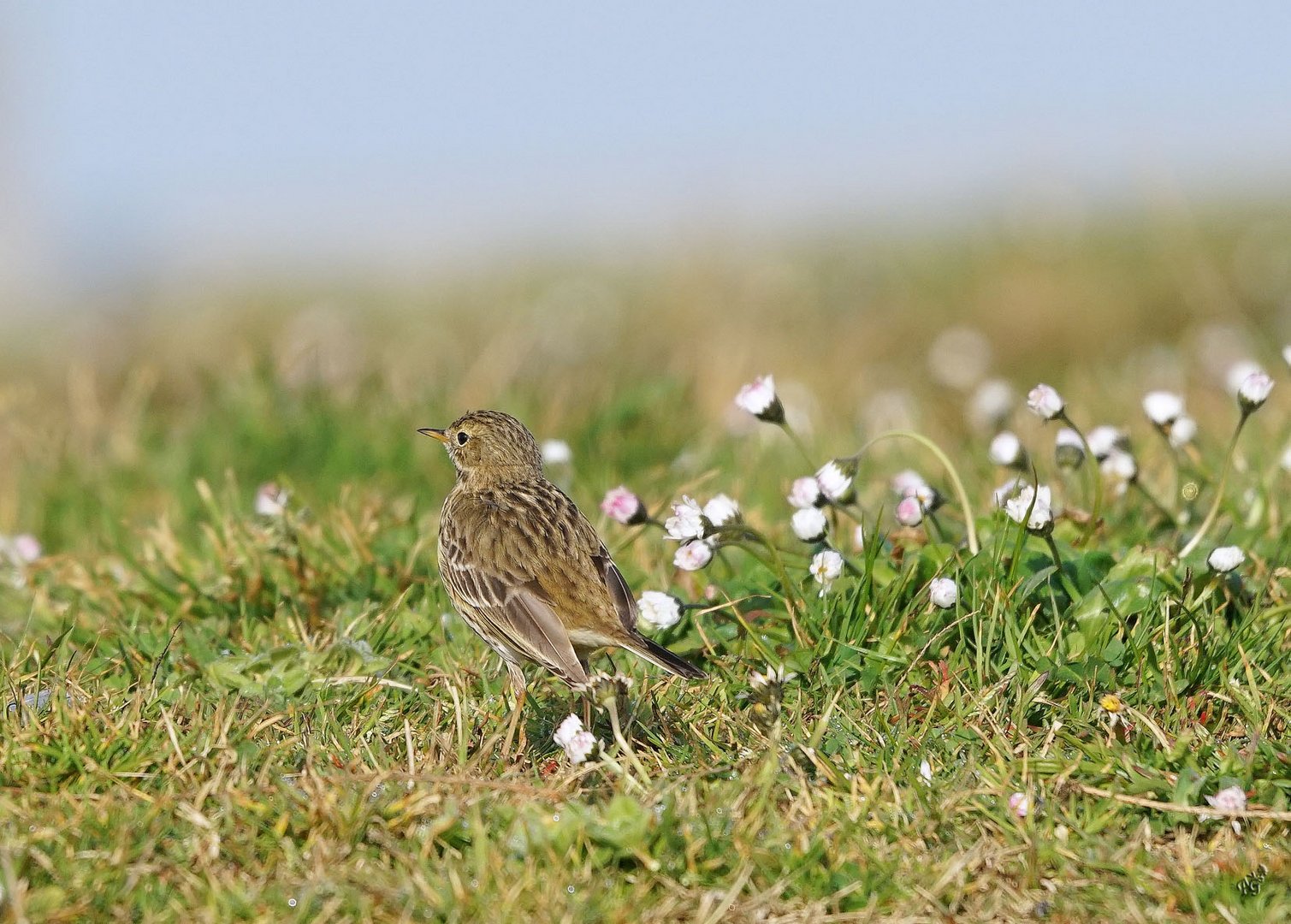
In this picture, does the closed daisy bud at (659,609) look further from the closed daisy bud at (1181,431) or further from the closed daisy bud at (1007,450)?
the closed daisy bud at (1181,431)

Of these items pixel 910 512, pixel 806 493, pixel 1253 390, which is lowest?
pixel 910 512

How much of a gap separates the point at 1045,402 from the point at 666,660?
1.80 metres

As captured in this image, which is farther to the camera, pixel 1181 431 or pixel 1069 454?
pixel 1181 431

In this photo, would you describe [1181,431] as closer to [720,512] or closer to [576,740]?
[720,512]

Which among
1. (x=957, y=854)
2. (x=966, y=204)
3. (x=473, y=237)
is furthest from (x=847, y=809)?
(x=473, y=237)

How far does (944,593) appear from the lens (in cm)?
514

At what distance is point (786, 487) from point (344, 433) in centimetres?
266

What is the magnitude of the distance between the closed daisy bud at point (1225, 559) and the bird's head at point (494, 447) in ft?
8.46

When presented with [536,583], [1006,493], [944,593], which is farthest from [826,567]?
[536,583]

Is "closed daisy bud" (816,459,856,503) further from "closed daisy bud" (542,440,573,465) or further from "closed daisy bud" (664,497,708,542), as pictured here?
"closed daisy bud" (542,440,573,465)

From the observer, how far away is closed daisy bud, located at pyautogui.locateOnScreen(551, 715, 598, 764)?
444 centimetres

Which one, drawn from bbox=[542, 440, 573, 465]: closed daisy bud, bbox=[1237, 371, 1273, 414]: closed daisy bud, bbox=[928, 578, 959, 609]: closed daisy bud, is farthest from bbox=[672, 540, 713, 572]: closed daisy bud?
bbox=[1237, 371, 1273, 414]: closed daisy bud

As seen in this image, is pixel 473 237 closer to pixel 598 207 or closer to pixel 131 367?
pixel 598 207

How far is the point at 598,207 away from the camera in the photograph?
3384 centimetres
